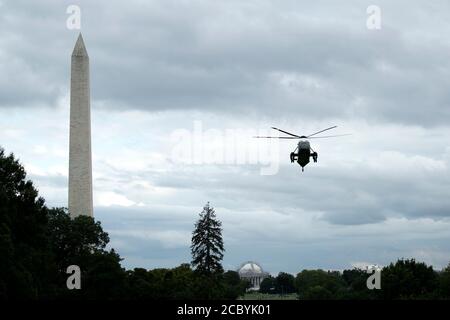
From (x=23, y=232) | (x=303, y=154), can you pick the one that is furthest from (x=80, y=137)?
(x=303, y=154)

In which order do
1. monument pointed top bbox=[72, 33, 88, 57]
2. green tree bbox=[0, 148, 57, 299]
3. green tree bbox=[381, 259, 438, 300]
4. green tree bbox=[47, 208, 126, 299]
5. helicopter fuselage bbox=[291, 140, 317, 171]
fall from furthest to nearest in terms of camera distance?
green tree bbox=[381, 259, 438, 300] < monument pointed top bbox=[72, 33, 88, 57] < green tree bbox=[47, 208, 126, 299] < green tree bbox=[0, 148, 57, 299] < helicopter fuselage bbox=[291, 140, 317, 171]

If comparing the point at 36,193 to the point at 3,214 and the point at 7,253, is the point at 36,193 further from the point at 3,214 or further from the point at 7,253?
the point at 7,253

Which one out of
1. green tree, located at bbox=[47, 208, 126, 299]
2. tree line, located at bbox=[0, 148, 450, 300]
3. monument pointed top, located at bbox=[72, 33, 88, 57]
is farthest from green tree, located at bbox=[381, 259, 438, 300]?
monument pointed top, located at bbox=[72, 33, 88, 57]

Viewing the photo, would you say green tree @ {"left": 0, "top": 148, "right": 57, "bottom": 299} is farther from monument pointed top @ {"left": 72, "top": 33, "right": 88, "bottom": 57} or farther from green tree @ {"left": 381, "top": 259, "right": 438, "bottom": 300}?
green tree @ {"left": 381, "top": 259, "right": 438, "bottom": 300}

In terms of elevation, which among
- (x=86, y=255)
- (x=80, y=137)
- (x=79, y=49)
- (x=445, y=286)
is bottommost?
(x=445, y=286)

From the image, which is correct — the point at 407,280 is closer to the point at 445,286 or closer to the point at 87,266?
the point at 445,286
